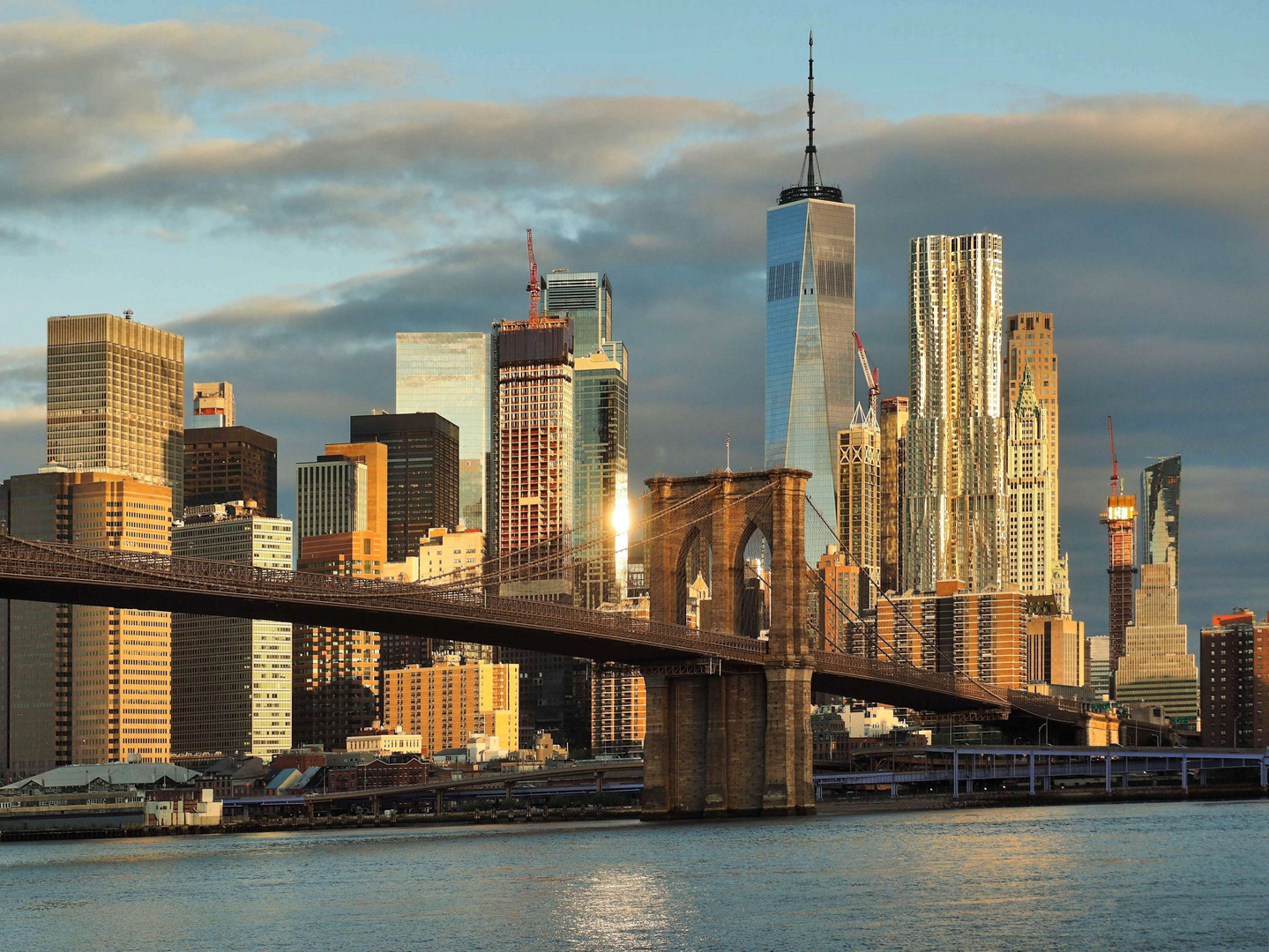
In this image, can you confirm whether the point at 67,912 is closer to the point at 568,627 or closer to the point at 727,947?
the point at 727,947

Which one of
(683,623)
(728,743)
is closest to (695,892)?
(728,743)

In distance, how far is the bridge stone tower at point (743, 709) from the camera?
7762 cm

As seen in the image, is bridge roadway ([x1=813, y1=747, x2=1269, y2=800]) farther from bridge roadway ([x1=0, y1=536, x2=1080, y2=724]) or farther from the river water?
the river water

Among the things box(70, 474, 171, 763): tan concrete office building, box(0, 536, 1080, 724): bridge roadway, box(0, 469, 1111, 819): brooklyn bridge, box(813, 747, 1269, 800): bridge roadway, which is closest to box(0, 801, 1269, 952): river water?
box(0, 469, 1111, 819): brooklyn bridge

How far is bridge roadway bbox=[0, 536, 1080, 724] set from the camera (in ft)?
195

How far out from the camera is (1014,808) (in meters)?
98.1

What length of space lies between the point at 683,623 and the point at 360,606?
62.0 feet

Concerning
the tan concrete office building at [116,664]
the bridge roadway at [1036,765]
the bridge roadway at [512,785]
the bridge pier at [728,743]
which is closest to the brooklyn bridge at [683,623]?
the bridge pier at [728,743]

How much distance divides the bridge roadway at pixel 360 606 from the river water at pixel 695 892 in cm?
677

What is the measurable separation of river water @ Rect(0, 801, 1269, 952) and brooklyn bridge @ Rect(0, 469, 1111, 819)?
4071mm

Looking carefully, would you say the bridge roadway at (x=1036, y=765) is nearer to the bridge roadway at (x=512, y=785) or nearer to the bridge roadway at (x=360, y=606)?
the bridge roadway at (x=512, y=785)

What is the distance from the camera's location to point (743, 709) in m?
78.4

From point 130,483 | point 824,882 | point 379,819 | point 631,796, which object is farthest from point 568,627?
point 130,483

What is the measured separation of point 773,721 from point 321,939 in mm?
37932
